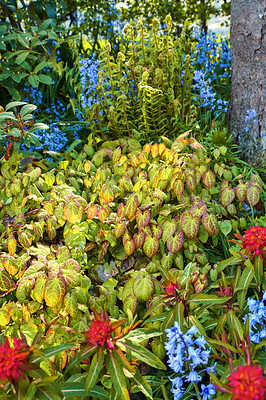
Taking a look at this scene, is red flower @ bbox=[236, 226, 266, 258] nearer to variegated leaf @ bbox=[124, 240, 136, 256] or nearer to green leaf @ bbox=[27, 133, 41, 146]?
variegated leaf @ bbox=[124, 240, 136, 256]

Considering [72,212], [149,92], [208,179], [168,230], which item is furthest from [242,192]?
[149,92]

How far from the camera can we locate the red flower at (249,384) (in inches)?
40.2

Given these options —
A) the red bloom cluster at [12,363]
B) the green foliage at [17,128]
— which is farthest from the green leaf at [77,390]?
the green foliage at [17,128]

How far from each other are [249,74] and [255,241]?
1842mm

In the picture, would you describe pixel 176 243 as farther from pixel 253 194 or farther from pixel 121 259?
pixel 253 194

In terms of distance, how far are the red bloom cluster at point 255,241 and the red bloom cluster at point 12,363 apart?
3.50 feet

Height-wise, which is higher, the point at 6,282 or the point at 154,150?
the point at 154,150

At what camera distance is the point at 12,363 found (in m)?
1.17

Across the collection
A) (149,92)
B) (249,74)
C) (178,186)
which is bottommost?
(178,186)

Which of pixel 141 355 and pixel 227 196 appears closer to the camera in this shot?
pixel 141 355

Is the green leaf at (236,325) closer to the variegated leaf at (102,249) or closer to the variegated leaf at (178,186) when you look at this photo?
the variegated leaf at (102,249)

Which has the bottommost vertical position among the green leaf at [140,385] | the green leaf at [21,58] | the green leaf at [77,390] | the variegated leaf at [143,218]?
the green leaf at [140,385]

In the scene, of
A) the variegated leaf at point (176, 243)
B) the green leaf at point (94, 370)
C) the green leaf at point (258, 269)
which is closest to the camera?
the green leaf at point (94, 370)

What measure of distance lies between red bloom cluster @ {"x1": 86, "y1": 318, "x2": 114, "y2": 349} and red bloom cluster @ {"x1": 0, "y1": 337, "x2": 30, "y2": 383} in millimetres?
255
